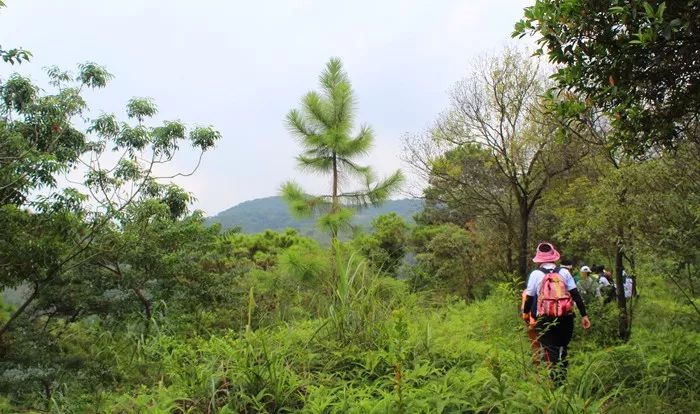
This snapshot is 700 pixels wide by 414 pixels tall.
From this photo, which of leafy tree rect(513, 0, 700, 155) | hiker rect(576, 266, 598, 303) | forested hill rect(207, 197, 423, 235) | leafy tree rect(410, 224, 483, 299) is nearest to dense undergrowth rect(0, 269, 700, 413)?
leafy tree rect(513, 0, 700, 155)

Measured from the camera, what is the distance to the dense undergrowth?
9.02ft

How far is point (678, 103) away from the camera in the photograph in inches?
164

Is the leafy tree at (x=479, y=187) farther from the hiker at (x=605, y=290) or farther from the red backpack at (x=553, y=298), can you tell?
the red backpack at (x=553, y=298)

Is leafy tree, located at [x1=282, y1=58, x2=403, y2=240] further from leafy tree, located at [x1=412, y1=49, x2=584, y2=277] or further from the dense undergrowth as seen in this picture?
the dense undergrowth

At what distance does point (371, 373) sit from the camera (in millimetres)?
3287

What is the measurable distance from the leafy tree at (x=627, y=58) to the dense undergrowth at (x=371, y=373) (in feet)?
5.91

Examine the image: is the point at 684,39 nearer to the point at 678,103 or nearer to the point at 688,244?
the point at 678,103

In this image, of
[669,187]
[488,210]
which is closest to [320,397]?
[669,187]

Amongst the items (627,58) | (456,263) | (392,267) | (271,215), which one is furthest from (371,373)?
(271,215)

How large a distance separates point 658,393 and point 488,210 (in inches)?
502

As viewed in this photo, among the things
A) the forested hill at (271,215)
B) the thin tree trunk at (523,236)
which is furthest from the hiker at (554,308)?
the thin tree trunk at (523,236)

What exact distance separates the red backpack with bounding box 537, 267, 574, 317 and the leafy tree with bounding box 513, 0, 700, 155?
1.26 metres

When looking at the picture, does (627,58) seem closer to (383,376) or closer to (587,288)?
(383,376)

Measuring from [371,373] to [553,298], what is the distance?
7.32ft
